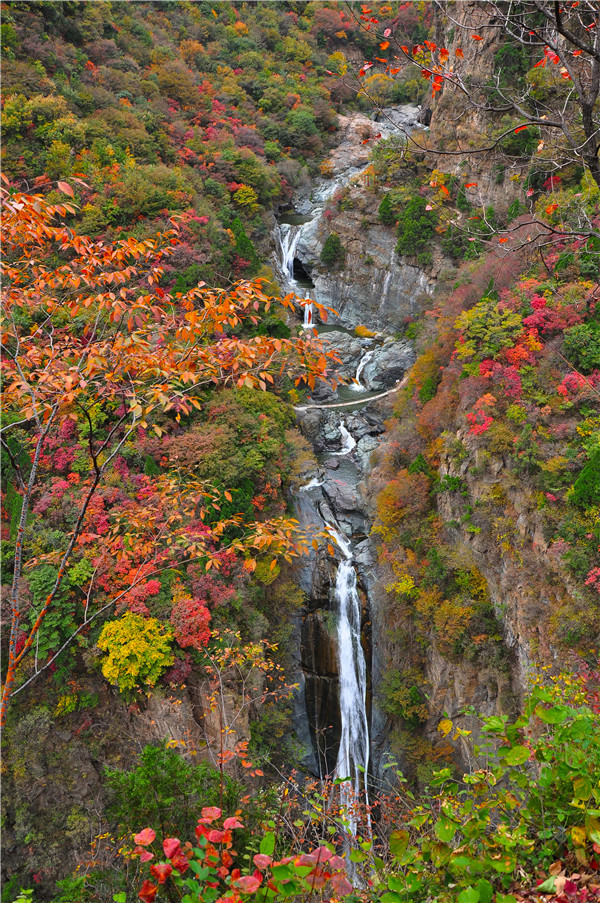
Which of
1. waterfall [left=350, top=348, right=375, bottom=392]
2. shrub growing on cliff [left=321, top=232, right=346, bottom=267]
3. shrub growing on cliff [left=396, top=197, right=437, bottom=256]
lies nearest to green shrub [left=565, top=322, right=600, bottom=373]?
waterfall [left=350, top=348, right=375, bottom=392]

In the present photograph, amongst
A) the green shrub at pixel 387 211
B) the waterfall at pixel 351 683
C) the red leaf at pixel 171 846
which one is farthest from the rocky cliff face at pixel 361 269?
the red leaf at pixel 171 846

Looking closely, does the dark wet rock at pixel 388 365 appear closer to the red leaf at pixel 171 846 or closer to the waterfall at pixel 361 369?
the waterfall at pixel 361 369

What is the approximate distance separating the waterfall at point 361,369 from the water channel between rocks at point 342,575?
6cm

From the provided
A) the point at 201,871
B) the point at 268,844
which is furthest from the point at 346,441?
the point at 201,871

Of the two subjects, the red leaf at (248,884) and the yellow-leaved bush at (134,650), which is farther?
the yellow-leaved bush at (134,650)

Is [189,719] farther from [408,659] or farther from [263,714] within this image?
[408,659]

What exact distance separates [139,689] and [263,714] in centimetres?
390

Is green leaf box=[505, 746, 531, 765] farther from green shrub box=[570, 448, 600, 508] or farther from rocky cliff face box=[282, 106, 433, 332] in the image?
rocky cliff face box=[282, 106, 433, 332]

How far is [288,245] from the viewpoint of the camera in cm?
3309

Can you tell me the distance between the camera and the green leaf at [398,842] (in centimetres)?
244

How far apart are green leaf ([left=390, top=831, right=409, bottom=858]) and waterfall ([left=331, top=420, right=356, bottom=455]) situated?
1927cm

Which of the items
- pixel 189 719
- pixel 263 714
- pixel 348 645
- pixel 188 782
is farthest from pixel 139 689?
pixel 348 645

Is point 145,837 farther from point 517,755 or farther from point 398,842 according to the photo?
point 517,755

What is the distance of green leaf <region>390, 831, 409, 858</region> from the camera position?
8.00 feet
